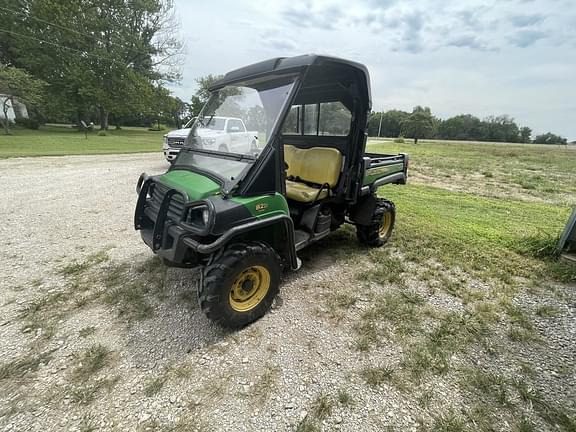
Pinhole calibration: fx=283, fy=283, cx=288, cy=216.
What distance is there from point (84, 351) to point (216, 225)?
149cm

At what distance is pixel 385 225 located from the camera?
15.0ft

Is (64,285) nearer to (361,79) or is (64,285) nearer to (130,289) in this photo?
(130,289)

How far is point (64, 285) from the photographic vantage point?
3.16 meters

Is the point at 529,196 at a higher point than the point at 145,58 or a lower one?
lower

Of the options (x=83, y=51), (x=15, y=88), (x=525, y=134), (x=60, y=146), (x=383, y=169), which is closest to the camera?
(x=383, y=169)

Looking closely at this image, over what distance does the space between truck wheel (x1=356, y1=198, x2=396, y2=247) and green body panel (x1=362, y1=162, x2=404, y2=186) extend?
354mm

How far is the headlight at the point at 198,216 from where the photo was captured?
2.30m

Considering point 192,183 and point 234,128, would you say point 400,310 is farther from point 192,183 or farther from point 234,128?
point 234,128

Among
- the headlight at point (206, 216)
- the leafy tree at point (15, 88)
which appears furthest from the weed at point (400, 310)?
the leafy tree at point (15, 88)

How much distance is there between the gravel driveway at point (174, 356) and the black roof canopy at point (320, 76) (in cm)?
222

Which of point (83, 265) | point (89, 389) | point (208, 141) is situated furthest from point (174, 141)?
point (89, 389)

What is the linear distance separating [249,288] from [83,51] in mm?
34736

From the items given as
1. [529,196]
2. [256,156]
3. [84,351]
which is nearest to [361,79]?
[256,156]

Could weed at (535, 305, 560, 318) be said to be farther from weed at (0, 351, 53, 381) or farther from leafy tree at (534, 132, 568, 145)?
leafy tree at (534, 132, 568, 145)
